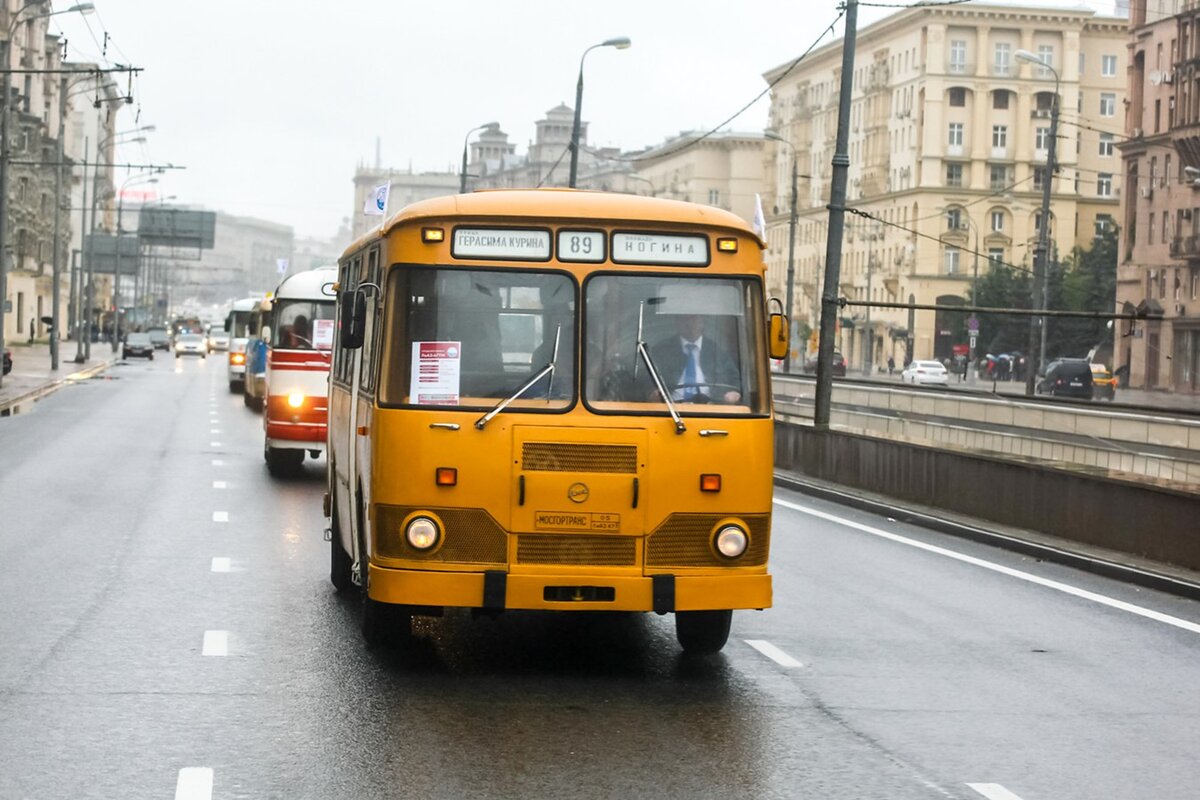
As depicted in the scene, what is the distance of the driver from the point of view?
1031cm

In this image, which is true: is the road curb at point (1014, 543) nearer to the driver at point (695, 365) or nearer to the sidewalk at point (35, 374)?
the driver at point (695, 365)

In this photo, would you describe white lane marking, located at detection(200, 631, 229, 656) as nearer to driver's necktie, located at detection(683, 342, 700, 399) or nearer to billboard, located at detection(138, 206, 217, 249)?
driver's necktie, located at detection(683, 342, 700, 399)

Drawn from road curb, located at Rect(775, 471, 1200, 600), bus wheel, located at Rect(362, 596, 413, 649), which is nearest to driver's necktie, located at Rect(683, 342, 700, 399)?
bus wheel, located at Rect(362, 596, 413, 649)

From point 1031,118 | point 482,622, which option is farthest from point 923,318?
point 482,622

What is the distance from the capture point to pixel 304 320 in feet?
86.4

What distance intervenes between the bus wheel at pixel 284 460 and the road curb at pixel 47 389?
1588 cm

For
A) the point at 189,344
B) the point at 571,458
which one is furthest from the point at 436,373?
the point at 189,344

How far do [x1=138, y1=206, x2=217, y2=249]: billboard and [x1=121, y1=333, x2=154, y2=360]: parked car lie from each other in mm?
23284

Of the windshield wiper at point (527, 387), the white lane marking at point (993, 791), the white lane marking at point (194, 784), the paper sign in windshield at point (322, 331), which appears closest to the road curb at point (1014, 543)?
the paper sign in windshield at point (322, 331)

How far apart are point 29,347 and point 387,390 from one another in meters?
93.6

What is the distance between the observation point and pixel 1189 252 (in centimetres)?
8019

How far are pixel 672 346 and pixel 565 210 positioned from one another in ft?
2.98

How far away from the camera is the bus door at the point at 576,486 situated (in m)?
10.0

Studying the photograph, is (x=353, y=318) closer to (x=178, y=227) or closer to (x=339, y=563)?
(x=339, y=563)
